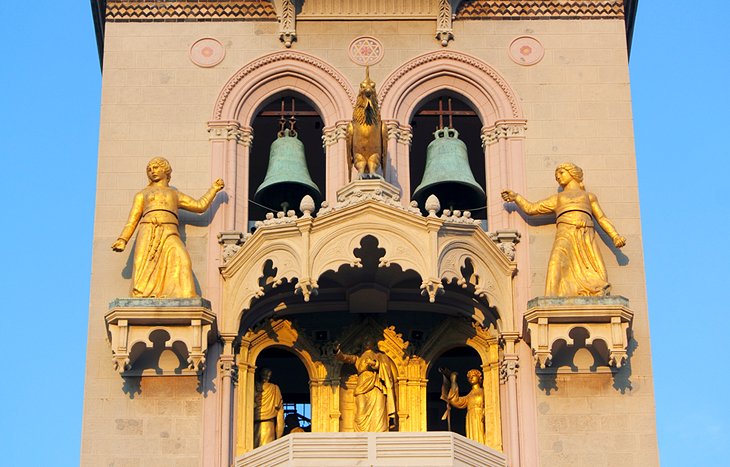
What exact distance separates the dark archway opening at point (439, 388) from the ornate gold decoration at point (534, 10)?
21.0ft

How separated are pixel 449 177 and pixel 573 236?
2735 millimetres

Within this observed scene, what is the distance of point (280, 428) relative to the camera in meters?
36.5

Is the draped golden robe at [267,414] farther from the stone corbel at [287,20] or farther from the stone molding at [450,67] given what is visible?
the stone corbel at [287,20]

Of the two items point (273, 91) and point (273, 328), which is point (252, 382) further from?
point (273, 91)

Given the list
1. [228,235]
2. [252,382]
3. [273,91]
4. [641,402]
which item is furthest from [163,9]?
[641,402]

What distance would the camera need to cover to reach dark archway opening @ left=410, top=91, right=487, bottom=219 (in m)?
39.0

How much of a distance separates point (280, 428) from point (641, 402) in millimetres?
6281

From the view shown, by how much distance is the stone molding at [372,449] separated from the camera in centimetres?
3419

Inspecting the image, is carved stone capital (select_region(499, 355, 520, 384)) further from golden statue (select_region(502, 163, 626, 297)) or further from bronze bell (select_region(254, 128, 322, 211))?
bronze bell (select_region(254, 128, 322, 211))

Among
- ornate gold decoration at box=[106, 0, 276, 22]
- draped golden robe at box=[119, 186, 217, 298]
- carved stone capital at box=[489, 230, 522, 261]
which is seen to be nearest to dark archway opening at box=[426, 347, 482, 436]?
carved stone capital at box=[489, 230, 522, 261]

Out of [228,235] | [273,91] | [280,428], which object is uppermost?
[273,91]

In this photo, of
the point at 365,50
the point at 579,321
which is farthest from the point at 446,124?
the point at 579,321

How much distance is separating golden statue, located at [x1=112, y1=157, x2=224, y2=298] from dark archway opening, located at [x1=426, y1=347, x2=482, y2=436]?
5.82 meters

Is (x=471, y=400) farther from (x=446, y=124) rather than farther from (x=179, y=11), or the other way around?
(x=179, y=11)
